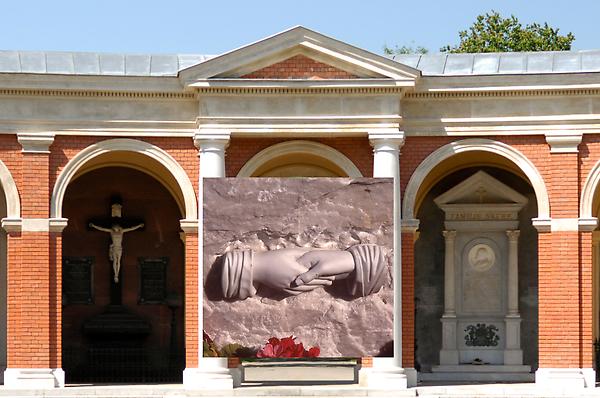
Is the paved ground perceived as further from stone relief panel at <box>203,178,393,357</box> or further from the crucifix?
the crucifix

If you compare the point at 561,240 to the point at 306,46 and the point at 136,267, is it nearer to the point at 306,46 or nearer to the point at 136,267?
the point at 306,46

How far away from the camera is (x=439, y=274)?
3453 centimetres

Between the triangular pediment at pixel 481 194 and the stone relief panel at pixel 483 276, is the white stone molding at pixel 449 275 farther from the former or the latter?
the triangular pediment at pixel 481 194

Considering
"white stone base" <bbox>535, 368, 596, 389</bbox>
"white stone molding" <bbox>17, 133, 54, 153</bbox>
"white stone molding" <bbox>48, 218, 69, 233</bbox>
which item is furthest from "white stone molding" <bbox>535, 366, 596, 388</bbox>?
"white stone molding" <bbox>17, 133, 54, 153</bbox>

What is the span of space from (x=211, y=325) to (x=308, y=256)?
6.92ft

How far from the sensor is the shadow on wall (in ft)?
112

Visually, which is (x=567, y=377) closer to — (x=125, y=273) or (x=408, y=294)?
(x=408, y=294)

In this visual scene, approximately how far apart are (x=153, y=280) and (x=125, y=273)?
60 centimetres

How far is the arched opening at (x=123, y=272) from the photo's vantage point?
34094mm

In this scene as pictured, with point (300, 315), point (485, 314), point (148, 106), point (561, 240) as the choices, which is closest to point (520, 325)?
point (485, 314)

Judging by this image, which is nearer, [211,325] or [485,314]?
[211,325]

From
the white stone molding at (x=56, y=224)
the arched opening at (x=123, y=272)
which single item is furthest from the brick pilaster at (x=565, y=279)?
the white stone molding at (x=56, y=224)

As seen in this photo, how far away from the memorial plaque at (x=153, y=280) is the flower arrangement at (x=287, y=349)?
573cm

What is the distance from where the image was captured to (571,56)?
31375mm
